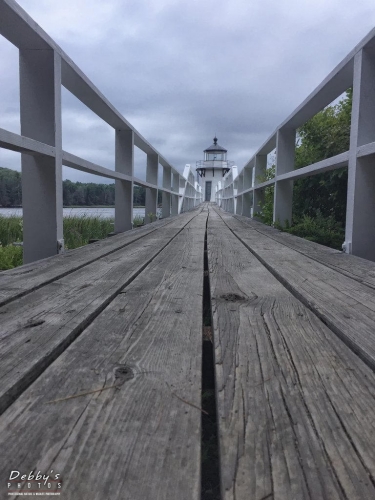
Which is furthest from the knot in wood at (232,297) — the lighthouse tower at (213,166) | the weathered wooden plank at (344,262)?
the lighthouse tower at (213,166)

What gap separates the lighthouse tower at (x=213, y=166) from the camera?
3547 centimetres

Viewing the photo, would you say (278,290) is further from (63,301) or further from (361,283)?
(63,301)

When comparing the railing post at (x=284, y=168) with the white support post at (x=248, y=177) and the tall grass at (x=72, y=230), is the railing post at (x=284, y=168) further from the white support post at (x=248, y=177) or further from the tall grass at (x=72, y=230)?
the white support post at (x=248, y=177)

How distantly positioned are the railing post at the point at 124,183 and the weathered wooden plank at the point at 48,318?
2416mm

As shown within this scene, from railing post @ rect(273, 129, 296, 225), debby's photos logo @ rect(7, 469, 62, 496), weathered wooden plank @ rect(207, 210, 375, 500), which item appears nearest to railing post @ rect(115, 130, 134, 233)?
railing post @ rect(273, 129, 296, 225)

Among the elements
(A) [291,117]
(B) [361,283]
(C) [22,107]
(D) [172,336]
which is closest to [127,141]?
(A) [291,117]

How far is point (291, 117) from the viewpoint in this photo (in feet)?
11.8

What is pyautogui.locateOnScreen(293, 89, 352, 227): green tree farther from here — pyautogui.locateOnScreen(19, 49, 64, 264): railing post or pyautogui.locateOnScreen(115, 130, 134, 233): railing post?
pyautogui.locateOnScreen(19, 49, 64, 264): railing post

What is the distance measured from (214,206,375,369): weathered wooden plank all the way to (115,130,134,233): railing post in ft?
7.49

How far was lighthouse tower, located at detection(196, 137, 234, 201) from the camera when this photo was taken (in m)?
35.5

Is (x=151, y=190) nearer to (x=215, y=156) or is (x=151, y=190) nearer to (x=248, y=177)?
(x=248, y=177)

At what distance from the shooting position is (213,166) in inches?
1389

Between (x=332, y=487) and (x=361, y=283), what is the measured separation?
1.13 metres

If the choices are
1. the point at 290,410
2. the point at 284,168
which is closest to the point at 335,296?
the point at 290,410
